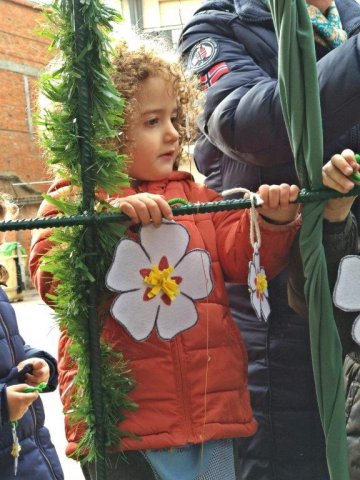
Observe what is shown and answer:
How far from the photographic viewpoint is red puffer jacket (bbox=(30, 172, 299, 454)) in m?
0.93

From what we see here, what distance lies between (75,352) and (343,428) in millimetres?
368

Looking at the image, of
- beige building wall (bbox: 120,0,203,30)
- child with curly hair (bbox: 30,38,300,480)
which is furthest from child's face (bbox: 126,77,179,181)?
beige building wall (bbox: 120,0,203,30)

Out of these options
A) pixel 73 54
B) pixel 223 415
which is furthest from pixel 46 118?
pixel 223 415

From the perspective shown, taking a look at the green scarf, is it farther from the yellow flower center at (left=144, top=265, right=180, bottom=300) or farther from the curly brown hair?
the yellow flower center at (left=144, top=265, right=180, bottom=300)

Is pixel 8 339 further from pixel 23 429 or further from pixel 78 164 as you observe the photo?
pixel 78 164

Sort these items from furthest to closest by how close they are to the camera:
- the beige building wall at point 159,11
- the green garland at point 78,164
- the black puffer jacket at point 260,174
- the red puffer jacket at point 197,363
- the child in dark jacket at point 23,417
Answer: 1. the beige building wall at point 159,11
2. the child in dark jacket at point 23,417
3. the black puffer jacket at point 260,174
4. the red puffer jacket at point 197,363
5. the green garland at point 78,164

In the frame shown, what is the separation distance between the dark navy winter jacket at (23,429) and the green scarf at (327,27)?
0.87 m

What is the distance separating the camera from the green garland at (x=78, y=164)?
0.79m

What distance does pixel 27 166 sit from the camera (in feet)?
49.1

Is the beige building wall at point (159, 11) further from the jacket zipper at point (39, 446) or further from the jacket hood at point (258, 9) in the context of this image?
the jacket zipper at point (39, 446)

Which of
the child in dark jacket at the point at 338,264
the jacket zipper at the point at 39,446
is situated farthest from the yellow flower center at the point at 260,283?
the jacket zipper at the point at 39,446

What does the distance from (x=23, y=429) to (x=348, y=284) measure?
883 mm

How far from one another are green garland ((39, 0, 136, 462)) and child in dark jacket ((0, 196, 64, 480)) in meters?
0.45

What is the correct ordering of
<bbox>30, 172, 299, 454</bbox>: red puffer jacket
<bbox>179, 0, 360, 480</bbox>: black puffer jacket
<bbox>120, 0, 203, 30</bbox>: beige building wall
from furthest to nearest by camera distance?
<bbox>120, 0, 203, 30</bbox>: beige building wall, <bbox>179, 0, 360, 480</bbox>: black puffer jacket, <bbox>30, 172, 299, 454</bbox>: red puffer jacket
